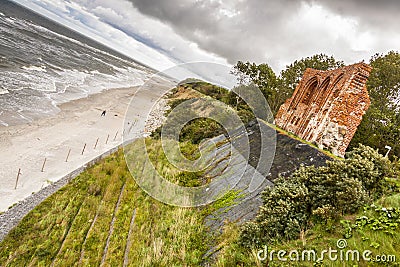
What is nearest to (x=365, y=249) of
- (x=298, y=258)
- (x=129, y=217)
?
(x=298, y=258)

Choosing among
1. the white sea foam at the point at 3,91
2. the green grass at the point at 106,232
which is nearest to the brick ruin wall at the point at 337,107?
the green grass at the point at 106,232

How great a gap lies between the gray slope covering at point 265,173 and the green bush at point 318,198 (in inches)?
55.1

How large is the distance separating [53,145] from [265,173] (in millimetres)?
18097

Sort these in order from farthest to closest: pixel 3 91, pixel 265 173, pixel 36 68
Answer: pixel 36 68 → pixel 3 91 → pixel 265 173

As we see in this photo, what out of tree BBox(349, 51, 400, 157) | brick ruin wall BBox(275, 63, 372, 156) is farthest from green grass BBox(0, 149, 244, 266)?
tree BBox(349, 51, 400, 157)

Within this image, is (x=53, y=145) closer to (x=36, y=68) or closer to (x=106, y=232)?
(x=106, y=232)

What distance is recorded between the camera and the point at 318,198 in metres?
6.12

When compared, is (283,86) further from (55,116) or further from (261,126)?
(55,116)

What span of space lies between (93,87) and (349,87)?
151 feet

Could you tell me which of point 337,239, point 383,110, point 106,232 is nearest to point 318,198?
point 337,239

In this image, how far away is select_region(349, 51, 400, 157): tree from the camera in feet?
51.3

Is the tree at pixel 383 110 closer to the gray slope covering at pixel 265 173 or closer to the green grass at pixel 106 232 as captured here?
the gray slope covering at pixel 265 173

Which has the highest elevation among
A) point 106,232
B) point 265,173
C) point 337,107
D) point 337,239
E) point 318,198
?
point 337,107

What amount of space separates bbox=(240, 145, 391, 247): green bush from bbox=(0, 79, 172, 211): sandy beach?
41.4ft
